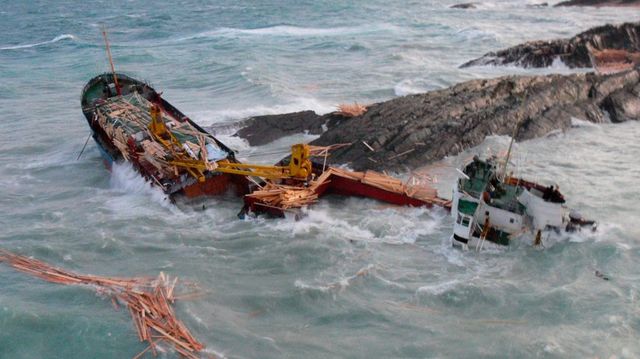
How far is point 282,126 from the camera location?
939 inches

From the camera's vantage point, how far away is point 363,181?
17.0 meters

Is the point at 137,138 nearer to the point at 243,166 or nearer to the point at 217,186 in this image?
the point at 217,186

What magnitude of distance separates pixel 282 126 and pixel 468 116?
741 centimetres

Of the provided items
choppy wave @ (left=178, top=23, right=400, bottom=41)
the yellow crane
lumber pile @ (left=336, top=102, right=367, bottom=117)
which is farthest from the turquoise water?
choppy wave @ (left=178, top=23, right=400, bottom=41)

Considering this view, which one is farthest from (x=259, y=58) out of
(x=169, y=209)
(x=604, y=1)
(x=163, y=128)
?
(x=604, y=1)

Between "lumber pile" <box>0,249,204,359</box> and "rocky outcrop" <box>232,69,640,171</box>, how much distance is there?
8.39 meters

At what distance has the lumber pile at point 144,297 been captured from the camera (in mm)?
11273

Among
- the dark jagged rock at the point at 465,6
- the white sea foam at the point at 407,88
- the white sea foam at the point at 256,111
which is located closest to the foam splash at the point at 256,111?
the white sea foam at the point at 256,111

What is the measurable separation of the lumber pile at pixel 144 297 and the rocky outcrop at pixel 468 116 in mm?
8388

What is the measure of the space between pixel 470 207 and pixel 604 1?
54441 mm

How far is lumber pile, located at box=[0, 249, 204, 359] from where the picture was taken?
37.0 feet

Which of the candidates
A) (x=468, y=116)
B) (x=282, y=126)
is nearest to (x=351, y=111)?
(x=282, y=126)

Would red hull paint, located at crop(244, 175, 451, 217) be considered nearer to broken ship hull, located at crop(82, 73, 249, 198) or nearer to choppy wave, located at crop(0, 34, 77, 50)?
broken ship hull, located at crop(82, 73, 249, 198)

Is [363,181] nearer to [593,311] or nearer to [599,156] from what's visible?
[593,311]
